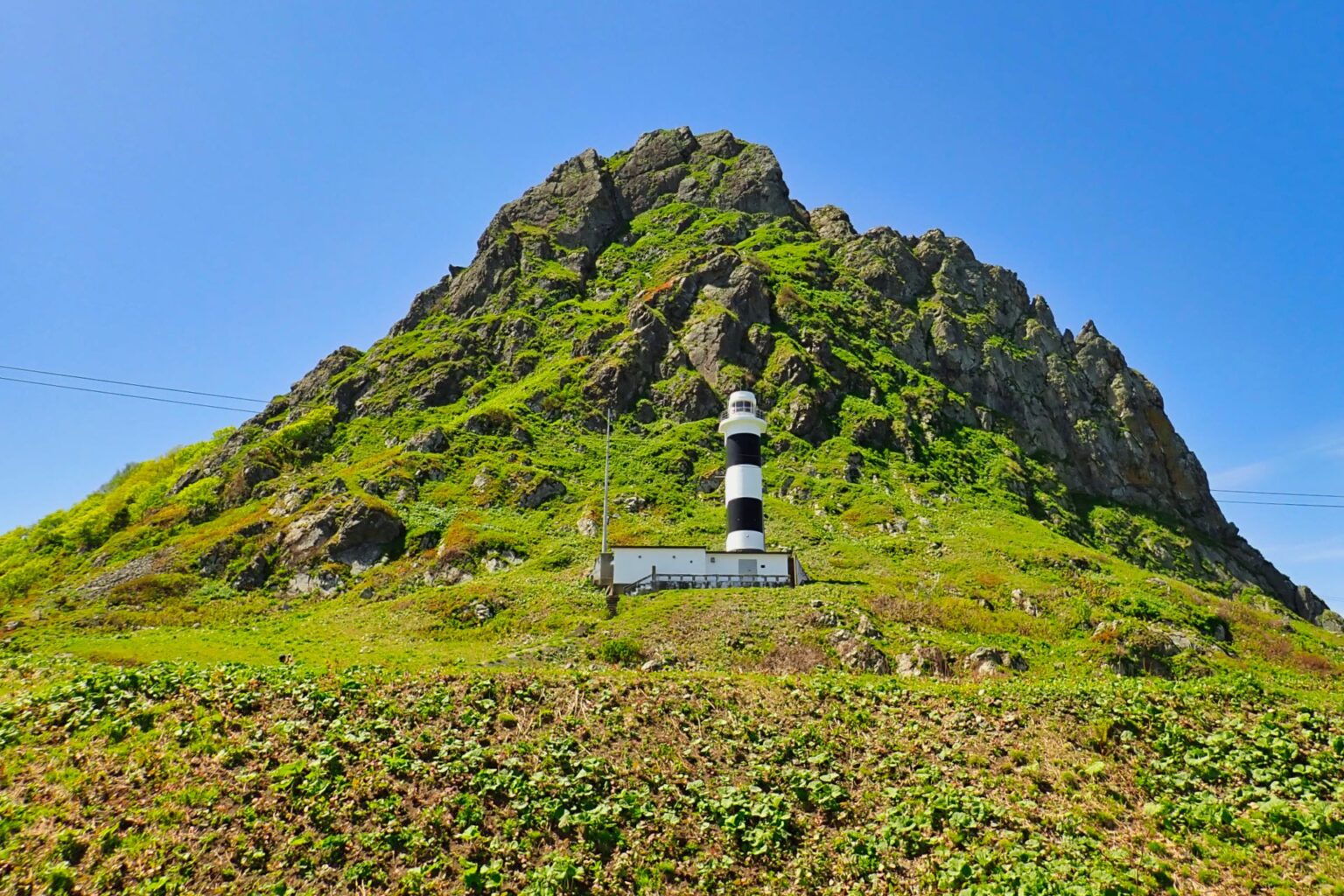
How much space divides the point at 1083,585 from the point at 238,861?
47.3 m

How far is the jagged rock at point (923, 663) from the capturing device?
28.4 m

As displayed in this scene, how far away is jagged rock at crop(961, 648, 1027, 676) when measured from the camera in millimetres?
28656

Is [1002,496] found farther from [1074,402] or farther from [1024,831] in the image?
[1024,831]

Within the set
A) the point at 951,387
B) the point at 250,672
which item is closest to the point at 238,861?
the point at 250,672

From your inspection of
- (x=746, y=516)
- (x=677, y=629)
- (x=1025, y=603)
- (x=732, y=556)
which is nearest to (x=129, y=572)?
(x=732, y=556)

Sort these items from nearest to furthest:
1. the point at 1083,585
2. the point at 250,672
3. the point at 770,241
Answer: the point at 250,672, the point at 1083,585, the point at 770,241

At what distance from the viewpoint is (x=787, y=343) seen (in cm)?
8525

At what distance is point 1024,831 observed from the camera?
38.8 feet

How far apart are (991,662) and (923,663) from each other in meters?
2.84

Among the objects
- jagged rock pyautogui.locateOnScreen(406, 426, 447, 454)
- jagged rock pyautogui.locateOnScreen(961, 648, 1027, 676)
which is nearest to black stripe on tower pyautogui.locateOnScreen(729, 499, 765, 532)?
jagged rock pyautogui.locateOnScreen(961, 648, 1027, 676)

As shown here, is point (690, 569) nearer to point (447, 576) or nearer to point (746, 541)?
point (746, 541)

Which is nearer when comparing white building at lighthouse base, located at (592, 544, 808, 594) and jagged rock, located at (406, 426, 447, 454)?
white building at lighthouse base, located at (592, 544, 808, 594)

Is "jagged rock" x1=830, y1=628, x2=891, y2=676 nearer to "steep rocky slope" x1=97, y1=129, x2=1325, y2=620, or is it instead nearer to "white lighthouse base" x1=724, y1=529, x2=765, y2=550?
"white lighthouse base" x1=724, y1=529, x2=765, y2=550

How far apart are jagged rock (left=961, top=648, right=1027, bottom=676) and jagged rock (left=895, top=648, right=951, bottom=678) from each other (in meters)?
0.94
